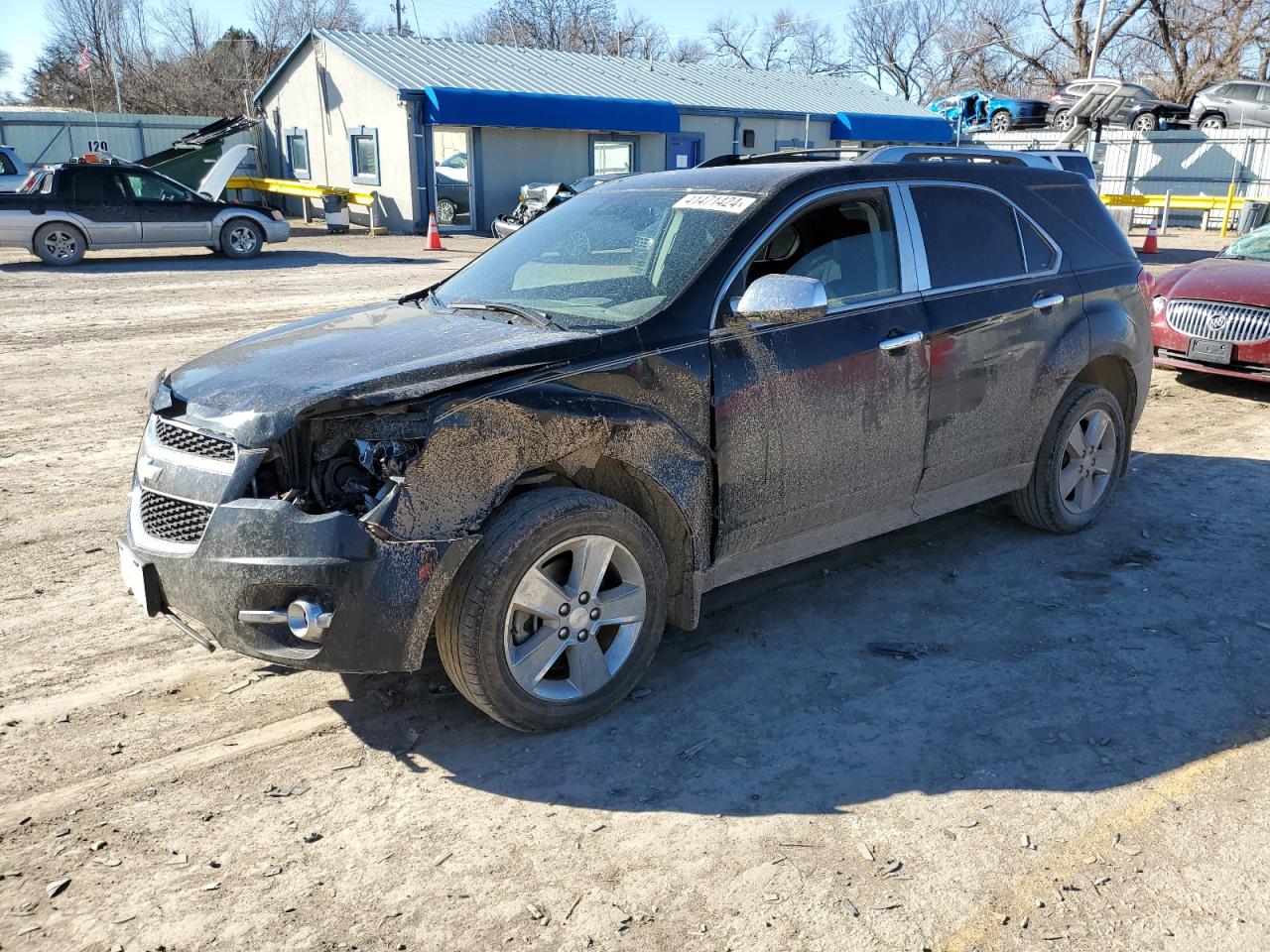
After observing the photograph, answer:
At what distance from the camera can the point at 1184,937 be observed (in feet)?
8.86

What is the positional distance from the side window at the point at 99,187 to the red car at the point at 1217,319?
54.2 ft

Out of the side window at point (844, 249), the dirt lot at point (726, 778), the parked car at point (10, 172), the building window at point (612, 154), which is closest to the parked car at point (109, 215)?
the parked car at point (10, 172)

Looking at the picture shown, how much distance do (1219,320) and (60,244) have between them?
17.5 meters

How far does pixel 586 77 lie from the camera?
2989 cm

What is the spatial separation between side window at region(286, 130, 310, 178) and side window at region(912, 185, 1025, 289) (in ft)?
98.1

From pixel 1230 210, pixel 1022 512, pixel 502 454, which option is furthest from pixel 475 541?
pixel 1230 210

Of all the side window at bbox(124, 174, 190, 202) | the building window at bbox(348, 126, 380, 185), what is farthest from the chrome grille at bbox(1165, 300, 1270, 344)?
the building window at bbox(348, 126, 380, 185)

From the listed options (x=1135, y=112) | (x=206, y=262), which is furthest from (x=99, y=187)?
(x=1135, y=112)

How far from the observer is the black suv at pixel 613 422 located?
318cm

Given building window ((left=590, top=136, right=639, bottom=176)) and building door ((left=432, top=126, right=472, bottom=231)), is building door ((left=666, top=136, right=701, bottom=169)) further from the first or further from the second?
building door ((left=432, top=126, right=472, bottom=231))

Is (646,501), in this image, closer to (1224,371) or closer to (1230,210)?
(1224,371)

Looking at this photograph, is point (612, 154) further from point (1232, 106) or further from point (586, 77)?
point (1232, 106)

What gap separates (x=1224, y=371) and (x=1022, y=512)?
4.44m

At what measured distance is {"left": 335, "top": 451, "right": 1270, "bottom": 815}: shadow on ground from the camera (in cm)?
341
